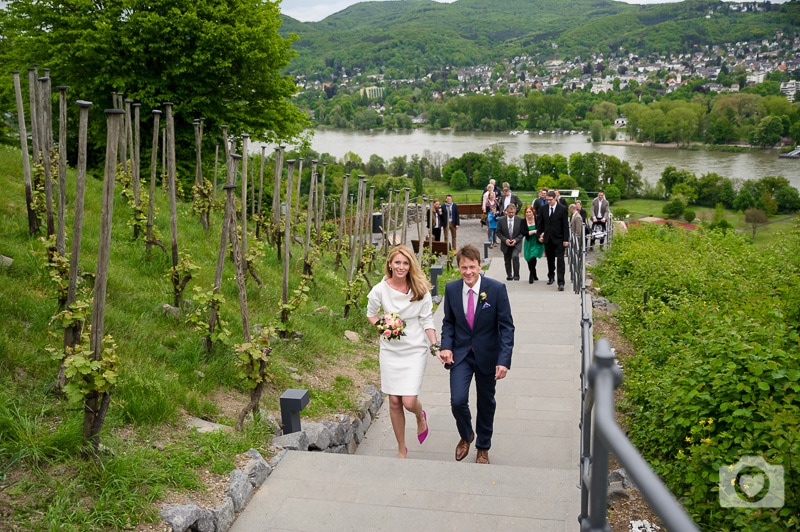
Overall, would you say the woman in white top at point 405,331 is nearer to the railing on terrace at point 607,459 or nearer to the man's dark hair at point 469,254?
the man's dark hair at point 469,254

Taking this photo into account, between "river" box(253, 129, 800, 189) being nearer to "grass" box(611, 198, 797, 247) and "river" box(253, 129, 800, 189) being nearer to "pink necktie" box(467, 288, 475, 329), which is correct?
"grass" box(611, 198, 797, 247)

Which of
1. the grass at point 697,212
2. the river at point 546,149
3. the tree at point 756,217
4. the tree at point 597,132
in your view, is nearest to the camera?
the tree at point 756,217

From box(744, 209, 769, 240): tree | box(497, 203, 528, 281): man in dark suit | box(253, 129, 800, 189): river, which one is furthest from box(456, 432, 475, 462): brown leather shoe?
box(253, 129, 800, 189): river

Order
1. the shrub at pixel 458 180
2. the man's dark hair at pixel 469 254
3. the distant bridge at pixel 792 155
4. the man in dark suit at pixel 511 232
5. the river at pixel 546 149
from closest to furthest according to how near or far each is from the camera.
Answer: the man's dark hair at pixel 469 254, the man in dark suit at pixel 511 232, the shrub at pixel 458 180, the river at pixel 546 149, the distant bridge at pixel 792 155

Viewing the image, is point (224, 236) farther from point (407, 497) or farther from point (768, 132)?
A: point (768, 132)

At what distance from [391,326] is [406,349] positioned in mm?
236

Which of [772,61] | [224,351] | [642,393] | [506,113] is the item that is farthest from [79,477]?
[772,61]

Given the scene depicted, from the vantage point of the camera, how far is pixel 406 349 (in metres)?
5.13

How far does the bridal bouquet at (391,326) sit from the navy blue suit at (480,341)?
34 cm

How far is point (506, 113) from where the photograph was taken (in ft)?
436

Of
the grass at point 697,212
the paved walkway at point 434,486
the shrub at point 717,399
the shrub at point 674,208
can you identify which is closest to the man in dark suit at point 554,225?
the shrub at point 717,399

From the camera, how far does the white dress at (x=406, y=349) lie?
5113mm

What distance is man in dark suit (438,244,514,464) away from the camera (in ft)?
16.3

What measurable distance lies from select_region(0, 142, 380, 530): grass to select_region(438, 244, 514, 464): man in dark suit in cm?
145
